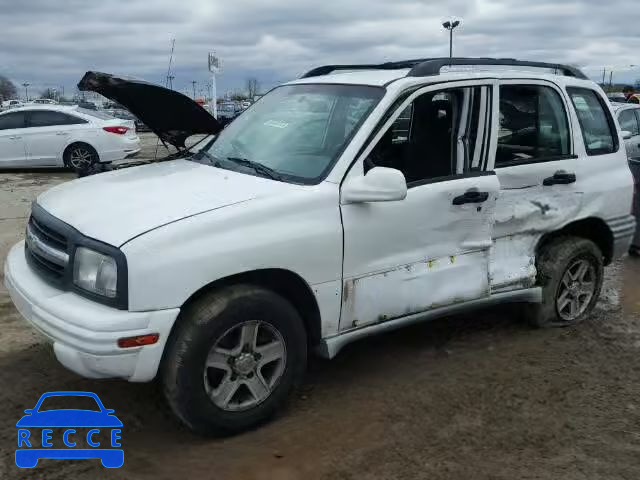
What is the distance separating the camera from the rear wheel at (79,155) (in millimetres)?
14297

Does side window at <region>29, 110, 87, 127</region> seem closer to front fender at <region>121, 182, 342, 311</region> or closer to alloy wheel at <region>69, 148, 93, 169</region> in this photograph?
alloy wheel at <region>69, 148, 93, 169</region>

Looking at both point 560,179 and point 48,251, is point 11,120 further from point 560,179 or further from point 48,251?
point 560,179

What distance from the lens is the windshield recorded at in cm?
388

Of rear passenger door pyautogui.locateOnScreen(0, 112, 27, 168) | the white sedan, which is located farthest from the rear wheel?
rear passenger door pyautogui.locateOnScreen(0, 112, 27, 168)

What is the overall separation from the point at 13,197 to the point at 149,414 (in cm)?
827

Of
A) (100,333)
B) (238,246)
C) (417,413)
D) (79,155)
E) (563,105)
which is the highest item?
(563,105)

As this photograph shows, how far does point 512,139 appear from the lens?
4.64 m

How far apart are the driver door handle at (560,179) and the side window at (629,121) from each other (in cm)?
756

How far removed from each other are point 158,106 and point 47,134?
905cm

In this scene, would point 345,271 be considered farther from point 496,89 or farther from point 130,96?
point 130,96

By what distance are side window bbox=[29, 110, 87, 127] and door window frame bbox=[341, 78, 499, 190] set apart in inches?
466

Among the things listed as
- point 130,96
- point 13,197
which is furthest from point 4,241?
point 13,197

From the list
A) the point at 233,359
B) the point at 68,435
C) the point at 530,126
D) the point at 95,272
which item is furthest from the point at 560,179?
the point at 68,435

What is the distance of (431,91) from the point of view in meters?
4.21
